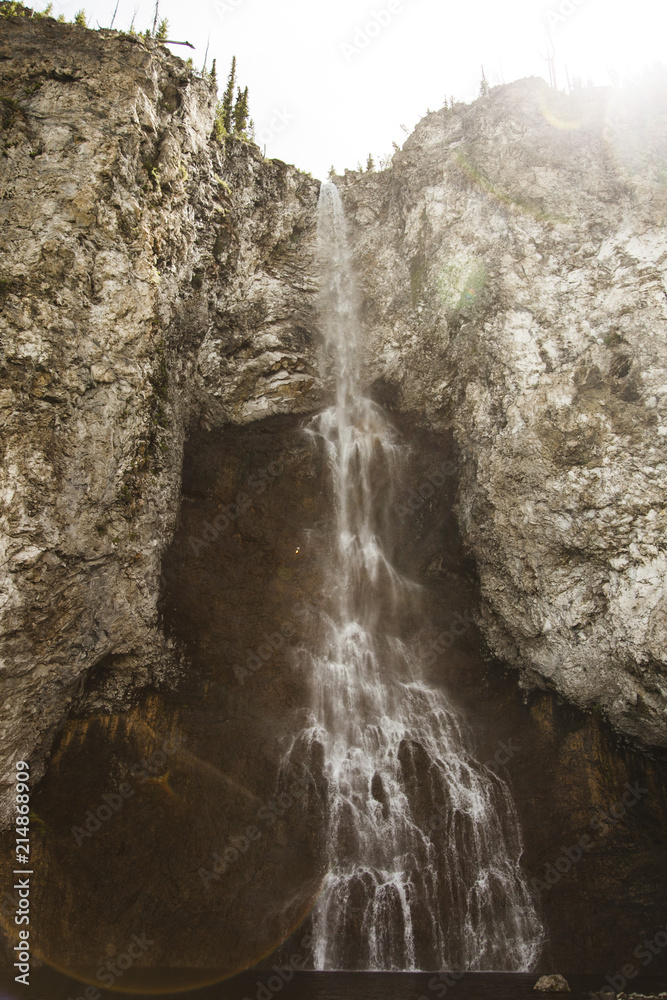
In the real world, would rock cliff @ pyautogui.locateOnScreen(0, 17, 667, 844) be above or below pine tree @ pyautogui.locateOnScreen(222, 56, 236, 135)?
below

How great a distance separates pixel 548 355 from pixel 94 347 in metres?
12.0

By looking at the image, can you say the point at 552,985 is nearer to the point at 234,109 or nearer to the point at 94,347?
the point at 94,347

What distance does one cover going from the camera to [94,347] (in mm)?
12812

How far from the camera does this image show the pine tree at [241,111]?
27.1 metres

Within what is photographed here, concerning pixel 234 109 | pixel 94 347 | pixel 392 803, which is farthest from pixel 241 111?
pixel 392 803

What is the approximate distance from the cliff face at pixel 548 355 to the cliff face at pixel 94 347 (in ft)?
24.2

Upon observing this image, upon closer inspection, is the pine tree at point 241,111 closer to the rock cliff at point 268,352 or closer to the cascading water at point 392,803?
the rock cliff at point 268,352

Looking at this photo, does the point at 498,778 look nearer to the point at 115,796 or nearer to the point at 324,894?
the point at 324,894

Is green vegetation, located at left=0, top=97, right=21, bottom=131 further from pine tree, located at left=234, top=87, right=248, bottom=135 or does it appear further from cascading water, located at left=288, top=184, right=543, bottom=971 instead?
pine tree, located at left=234, top=87, right=248, bottom=135

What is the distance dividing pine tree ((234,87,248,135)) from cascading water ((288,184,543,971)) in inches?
850

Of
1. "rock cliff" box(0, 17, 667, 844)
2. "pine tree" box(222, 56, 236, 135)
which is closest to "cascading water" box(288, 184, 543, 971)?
"rock cliff" box(0, 17, 667, 844)

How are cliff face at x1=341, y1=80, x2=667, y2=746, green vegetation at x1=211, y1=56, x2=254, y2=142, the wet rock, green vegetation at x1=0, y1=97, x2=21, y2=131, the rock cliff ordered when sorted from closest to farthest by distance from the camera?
the wet rock → the rock cliff → cliff face at x1=341, y1=80, x2=667, y2=746 → green vegetation at x1=0, y1=97, x2=21, y2=131 → green vegetation at x1=211, y1=56, x2=254, y2=142

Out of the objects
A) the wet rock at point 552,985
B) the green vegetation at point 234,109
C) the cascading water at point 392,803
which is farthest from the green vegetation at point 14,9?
the wet rock at point 552,985

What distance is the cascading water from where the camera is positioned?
1124cm
